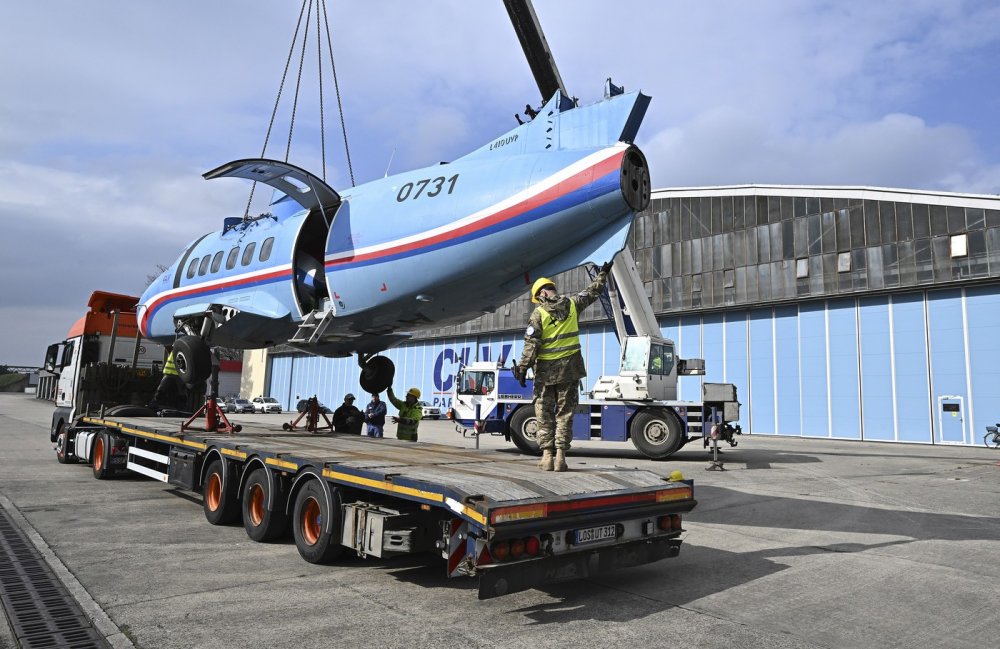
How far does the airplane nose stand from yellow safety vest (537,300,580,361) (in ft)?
4.44

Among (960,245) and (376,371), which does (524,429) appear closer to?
(376,371)

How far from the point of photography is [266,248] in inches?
390

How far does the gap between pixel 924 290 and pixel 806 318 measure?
4.66 metres

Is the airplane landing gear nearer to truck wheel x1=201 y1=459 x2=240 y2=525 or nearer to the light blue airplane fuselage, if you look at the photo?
the light blue airplane fuselage

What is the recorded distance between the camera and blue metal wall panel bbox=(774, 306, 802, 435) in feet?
95.5

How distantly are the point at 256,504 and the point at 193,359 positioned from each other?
11.0 feet

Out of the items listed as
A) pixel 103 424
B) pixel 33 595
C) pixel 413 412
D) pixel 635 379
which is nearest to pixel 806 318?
pixel 635 379

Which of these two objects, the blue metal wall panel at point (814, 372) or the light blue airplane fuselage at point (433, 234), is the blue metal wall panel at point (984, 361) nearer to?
the blue metal wall panel at point (814, 372)

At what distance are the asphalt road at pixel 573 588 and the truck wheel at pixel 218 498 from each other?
172 millimetres

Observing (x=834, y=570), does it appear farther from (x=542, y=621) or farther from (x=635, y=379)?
(x=635, y=379)

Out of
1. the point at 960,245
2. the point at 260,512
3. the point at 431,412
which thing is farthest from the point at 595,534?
the point at 431,412

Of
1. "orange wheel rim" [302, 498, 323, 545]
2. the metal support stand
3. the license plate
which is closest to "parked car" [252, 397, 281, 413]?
the metal support stand

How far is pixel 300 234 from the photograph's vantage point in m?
9.51

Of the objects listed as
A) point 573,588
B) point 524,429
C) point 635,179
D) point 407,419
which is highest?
point 635,179
